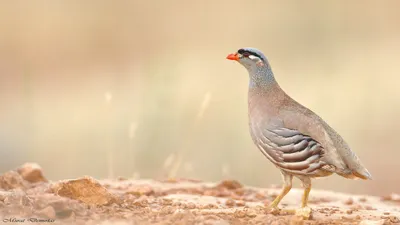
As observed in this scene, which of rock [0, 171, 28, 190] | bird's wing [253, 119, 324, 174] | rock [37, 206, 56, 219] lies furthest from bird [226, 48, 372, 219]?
rock [0, 171, 28, 190]

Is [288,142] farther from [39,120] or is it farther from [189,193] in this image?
[39,120]

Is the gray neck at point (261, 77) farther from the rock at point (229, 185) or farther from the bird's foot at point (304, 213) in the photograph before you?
the rock at point (229, 185)

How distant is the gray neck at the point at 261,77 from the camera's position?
27.8 feet

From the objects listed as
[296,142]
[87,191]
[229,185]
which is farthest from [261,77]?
[229,185]

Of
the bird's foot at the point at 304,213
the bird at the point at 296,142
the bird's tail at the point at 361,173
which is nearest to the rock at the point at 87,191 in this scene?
the bird at the point at 296,142

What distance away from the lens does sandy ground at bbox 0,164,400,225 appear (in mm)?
7055

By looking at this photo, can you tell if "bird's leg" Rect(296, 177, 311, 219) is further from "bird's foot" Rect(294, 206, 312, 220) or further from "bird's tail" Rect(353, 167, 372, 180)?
"bird's tail" Rect(353, 167, 372, 180)

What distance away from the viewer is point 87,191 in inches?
309

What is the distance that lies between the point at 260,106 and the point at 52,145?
806 cm

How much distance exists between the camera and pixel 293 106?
822 cm

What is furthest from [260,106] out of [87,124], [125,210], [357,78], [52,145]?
[357,78]

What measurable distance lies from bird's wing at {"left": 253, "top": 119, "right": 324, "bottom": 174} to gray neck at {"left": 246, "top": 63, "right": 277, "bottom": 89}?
64cm

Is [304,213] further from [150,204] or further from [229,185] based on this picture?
[229,185]

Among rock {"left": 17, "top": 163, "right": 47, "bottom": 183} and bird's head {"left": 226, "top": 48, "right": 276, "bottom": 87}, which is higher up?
bird's head {"left": 226, "top": 48, "right": 276, "bottom": 87}
